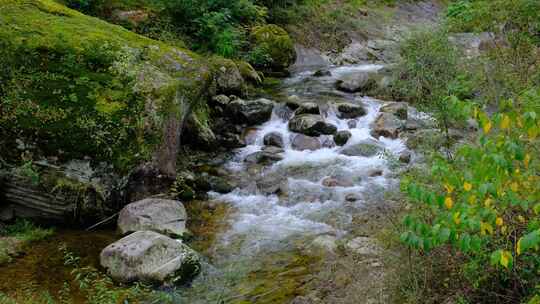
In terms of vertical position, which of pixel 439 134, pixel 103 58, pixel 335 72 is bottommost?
pixel 335 72

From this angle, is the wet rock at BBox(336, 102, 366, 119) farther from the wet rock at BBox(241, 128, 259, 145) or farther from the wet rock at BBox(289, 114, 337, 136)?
the wet rock at BBox(241, 128, 259, 145)

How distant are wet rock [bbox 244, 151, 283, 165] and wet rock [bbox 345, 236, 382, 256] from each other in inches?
134

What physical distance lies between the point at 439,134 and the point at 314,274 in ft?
10.7

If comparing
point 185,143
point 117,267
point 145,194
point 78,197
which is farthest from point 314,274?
point 185,143

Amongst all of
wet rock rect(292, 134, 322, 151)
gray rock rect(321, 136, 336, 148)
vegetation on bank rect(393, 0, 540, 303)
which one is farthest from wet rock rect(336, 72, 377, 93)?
vegetation on bank rect(393, 0, 540, 303)

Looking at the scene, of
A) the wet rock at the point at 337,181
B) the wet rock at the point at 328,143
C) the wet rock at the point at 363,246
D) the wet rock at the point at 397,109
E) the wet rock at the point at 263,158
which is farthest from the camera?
the wet rock at the point at 397,109

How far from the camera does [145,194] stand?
6.83 meters

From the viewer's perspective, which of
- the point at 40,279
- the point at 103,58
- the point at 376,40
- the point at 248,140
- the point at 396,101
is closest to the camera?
the point at 40,279

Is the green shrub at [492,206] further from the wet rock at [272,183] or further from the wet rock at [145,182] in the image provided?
the wet rock at [145,182]

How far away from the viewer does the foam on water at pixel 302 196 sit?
6.40 metres

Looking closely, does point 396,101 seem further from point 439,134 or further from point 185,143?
point 185,143

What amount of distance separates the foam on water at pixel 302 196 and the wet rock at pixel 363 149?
5.8 inches

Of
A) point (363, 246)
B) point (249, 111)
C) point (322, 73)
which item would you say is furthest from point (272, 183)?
point (322, 73)

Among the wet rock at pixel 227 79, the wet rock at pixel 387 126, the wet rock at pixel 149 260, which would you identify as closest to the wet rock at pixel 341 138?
the wet rock at pixel 387 126
